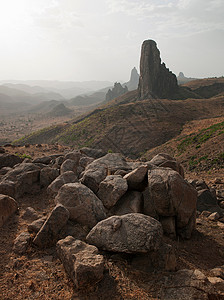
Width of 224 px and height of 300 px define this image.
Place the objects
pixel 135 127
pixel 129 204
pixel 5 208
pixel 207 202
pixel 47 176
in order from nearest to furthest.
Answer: pixel 5 208 → pixel 129 204 → pixel 47 176 → pixel 207 202 → pixel 135 127

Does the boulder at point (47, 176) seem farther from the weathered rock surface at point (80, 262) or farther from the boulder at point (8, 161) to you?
the weathered rock surface at point (80, 262)

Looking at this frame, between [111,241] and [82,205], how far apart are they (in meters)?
1.96

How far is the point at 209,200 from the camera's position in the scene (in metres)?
11.4

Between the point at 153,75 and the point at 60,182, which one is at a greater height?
the point at 153,75

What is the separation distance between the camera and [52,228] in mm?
6430

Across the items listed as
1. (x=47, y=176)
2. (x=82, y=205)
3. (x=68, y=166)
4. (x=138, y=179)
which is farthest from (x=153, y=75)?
(x=82, y=205)

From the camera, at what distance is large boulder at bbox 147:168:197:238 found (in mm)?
7461

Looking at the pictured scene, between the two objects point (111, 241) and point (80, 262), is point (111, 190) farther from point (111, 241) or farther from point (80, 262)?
point (80, 262)

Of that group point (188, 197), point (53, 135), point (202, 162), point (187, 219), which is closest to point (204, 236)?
point (187, 219)

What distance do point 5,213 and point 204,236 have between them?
7.94 m

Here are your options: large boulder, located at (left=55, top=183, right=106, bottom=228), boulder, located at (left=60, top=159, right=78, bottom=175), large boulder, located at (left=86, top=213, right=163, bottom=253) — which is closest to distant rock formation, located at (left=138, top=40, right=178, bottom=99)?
boulder, located at (left=60, top=159, right=78, bottom=175)

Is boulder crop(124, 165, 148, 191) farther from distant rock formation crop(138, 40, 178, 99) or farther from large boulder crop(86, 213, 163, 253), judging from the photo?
distant rock formation crop(138, 40, 178, 99)

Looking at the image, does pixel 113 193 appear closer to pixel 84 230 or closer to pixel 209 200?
pixel 84 230

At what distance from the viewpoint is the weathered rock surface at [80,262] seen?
15.3 ft
